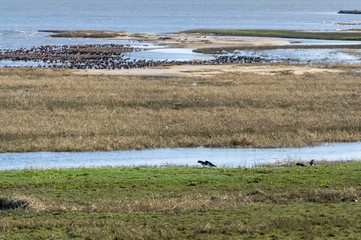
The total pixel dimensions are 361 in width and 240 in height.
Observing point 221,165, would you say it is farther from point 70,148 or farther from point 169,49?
point 169,49

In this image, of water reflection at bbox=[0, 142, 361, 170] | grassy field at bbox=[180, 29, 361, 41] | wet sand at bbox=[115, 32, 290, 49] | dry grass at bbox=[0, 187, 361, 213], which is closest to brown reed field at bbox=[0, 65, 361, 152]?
water reflection at bbox=[0, 142, 361, 170]

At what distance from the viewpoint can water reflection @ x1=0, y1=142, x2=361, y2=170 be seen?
76.7 ft

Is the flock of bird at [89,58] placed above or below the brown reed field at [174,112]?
above

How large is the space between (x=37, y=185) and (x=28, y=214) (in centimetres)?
349

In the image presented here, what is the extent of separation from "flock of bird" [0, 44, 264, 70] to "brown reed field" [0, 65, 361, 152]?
46.1 ft

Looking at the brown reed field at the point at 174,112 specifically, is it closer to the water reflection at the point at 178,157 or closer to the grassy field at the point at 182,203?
the water reflection at the point at 178,157

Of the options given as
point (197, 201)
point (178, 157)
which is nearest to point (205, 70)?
point (178, 157)

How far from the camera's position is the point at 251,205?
47.8ft

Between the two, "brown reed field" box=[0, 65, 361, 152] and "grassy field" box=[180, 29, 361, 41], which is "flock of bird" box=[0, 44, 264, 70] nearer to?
"brown reed field" box=[0, 65, 361, 152]

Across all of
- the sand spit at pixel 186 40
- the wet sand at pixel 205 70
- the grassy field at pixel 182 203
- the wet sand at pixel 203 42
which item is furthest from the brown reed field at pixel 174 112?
the sand spit at pixel 186 40

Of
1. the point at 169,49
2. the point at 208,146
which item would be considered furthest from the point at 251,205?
the point at 169,49

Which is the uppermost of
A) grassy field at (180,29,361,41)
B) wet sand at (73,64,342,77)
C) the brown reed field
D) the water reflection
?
grassy field at (180,29,361,41)

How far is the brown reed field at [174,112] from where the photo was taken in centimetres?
2698

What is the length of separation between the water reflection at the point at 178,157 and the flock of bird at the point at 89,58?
32510 millimetres
